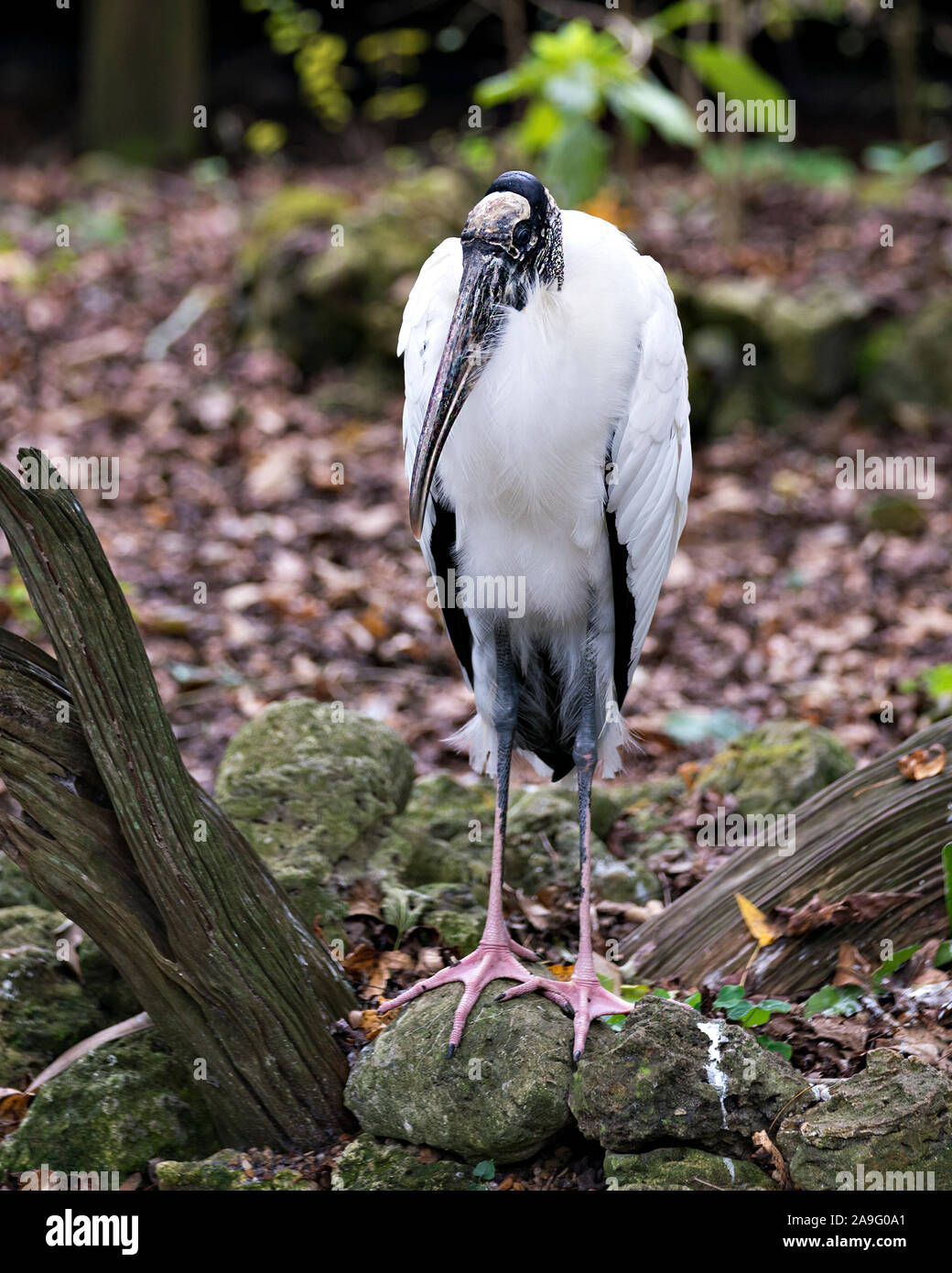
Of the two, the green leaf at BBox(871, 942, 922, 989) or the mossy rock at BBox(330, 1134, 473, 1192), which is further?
the green leaf at BBox(871, 942, 922, 989)

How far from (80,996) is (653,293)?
237cm

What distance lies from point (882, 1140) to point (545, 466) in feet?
5.30

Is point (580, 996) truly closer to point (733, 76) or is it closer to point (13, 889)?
point (13, 889)

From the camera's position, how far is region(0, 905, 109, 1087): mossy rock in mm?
3625

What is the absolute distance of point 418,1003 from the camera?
11.0 ft

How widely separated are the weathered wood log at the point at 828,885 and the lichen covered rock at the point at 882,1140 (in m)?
0.75

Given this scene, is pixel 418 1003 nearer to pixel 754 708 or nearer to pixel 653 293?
pixel 653 293

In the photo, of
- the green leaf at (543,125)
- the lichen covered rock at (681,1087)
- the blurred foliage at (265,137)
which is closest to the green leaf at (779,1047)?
the lichen covered rock at (681,1087)

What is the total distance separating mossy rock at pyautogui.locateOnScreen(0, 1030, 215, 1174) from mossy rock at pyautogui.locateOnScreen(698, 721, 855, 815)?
84.8 inches

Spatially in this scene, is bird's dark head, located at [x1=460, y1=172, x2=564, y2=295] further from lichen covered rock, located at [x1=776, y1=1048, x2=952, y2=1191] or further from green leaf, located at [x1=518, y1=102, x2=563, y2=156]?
green leaf, located at [x1=518, y1=102, x2=563, y2=156]

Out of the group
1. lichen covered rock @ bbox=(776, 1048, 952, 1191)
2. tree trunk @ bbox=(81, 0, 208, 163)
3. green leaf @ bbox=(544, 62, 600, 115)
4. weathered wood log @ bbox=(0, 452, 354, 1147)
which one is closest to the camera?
lichen covered rock @ bbox=(776, 1048, 952, 1191)

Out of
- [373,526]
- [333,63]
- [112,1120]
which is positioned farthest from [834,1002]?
[333,63]

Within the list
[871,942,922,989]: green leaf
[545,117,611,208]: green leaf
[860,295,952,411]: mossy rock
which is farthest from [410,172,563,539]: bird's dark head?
[860,295,952,411]: mossy rock

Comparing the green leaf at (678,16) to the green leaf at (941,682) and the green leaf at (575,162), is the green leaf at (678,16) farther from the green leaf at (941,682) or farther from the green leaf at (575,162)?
the green leaf at (941,682)
